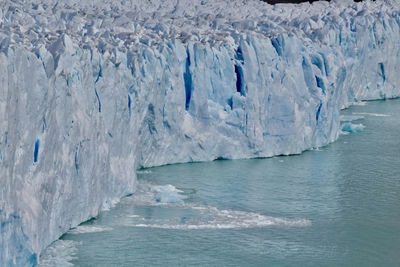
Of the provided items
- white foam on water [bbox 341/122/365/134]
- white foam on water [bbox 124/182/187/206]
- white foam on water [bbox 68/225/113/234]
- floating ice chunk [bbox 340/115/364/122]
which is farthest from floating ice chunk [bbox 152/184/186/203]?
floating ice chunk [bbox 340/115/364/122]

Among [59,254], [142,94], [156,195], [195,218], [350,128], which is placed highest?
[142,94]

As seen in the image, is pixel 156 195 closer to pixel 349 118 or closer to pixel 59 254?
pixel 59 254

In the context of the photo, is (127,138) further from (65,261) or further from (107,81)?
(65,261)

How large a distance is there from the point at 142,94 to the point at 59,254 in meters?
3.90

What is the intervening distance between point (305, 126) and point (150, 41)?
9.95ft

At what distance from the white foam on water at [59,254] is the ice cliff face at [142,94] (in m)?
0.14

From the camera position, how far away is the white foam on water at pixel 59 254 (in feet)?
27.1

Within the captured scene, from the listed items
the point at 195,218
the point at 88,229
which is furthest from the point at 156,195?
the point at 88,229

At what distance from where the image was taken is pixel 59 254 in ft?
28.1

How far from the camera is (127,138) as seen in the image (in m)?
10.9

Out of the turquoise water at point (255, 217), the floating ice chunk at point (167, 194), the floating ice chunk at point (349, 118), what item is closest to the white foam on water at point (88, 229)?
the turquoise water at point (255, 217)

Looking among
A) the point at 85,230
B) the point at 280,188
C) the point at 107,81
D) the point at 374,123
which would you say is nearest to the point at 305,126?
the point at 280,188

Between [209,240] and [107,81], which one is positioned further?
[107,81]

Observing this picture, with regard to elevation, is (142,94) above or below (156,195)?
above
